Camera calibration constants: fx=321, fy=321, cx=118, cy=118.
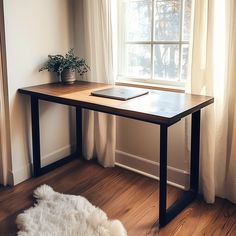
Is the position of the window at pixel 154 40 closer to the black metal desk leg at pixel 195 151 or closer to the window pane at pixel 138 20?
the window pane at pixel 138 20

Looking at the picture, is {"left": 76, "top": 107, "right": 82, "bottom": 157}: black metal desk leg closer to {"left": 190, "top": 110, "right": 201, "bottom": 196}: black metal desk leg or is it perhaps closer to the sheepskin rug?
the sheepskin rug

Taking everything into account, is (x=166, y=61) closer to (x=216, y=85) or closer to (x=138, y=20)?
(x=138, y=20)

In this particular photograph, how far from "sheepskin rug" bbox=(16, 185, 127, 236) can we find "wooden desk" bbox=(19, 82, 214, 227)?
36 cm

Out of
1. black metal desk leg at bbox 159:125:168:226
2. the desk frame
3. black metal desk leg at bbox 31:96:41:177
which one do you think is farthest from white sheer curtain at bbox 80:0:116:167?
black metal desk leg at bbox 159:125:168:226

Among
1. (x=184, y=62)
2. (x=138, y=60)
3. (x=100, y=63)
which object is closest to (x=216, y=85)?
(x=184, y=62)

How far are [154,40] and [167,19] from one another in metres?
0.19

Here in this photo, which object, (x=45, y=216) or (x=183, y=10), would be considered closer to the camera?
(x=45, y=216)

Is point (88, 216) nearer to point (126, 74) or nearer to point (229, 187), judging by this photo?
point (229, 187)

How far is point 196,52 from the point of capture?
213 centimetres

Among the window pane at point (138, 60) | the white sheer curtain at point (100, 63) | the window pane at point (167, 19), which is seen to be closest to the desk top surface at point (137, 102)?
the white sheer curtain at point (100, 63)

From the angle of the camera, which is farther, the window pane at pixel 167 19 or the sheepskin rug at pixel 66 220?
the window pane at pixel 167 19

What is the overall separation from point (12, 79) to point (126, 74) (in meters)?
0.98

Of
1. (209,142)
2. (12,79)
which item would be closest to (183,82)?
(209,142)

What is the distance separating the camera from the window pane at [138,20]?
2.59 m
